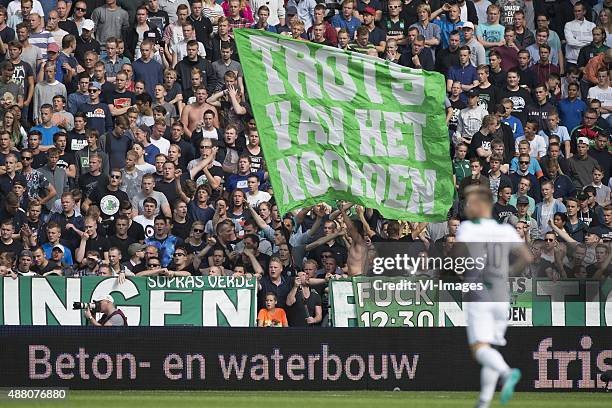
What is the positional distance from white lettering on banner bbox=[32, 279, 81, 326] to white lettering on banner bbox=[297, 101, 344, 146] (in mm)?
3764

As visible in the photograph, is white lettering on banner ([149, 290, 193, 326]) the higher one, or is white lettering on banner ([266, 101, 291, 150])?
white lettering on banner ([266, 101, 291, 150])

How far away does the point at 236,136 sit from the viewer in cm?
2336

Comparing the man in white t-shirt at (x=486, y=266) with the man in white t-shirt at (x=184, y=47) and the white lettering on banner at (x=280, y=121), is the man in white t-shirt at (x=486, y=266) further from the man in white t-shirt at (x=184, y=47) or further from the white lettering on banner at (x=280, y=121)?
the man in white t-shirt at (x=184, y=47)

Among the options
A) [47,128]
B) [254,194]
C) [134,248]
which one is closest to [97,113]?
[47,128]

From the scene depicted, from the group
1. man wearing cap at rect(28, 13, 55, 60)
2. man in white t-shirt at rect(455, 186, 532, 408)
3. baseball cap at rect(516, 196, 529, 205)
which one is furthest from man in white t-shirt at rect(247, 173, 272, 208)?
man in white t-shirt at rect(455, 186, 532, 408)

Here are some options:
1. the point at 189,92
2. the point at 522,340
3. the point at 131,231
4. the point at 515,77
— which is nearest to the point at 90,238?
the point at 131,231

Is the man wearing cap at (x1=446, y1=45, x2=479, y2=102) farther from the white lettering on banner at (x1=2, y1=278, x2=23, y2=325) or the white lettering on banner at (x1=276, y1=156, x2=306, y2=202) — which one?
the white lettering on banner at (x1=2, y1=278, x2=23, y2=325)

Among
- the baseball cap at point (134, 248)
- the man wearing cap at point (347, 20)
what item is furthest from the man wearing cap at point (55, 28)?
the baseball cap at point (134, 248)

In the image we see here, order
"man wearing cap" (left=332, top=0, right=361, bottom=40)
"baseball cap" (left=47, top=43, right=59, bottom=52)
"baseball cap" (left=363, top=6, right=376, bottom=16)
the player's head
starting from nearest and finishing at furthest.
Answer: the player's head → "baseball cap" (left=47, top=43, right=59, bottom=52) → "man wearing cap" (left=332, top=0, right=361, bottom=40) → "baseball cap" (left=363, top=6, right=376, bottom=16)

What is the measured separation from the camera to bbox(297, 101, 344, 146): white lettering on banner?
18516 millimetres

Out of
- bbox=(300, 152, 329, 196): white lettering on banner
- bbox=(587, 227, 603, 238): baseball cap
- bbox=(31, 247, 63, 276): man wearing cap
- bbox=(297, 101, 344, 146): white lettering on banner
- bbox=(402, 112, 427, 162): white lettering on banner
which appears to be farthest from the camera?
bbox=(587, 227, 603, 238): baseball cap

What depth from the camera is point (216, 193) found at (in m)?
22.4

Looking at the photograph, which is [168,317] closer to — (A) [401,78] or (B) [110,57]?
(A) [401,78]

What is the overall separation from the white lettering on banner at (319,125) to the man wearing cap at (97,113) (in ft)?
19.1
